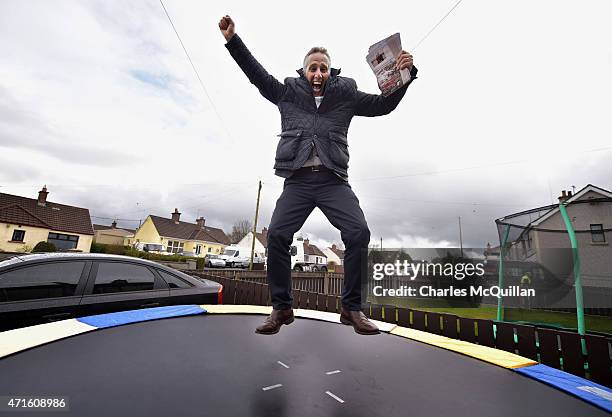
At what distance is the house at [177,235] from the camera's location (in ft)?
81.8

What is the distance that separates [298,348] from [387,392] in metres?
0.65

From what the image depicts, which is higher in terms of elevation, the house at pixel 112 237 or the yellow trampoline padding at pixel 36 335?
the house at pixel 112 237

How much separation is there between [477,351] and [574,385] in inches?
20.8

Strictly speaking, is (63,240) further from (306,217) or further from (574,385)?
(574,385)

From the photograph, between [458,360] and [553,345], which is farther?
[553,345]

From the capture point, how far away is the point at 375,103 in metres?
1.44

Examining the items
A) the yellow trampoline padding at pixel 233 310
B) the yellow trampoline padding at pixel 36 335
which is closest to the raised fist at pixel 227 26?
the yellow trampoline padding at pixel 36 335

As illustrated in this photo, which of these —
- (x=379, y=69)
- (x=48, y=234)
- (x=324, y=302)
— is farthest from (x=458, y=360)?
(x=48, y=234)

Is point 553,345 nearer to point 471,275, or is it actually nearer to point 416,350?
point 416,350

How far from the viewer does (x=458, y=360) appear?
5.41 feet

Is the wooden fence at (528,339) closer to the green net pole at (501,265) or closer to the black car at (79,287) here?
the green net pole at (501,265)

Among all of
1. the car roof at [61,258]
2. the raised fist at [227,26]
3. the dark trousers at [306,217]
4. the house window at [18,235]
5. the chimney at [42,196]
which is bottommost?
the car roof at [61,258]

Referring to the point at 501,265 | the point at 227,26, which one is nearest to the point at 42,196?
the point at 227,26

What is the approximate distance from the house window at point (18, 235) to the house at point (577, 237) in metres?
20.8
